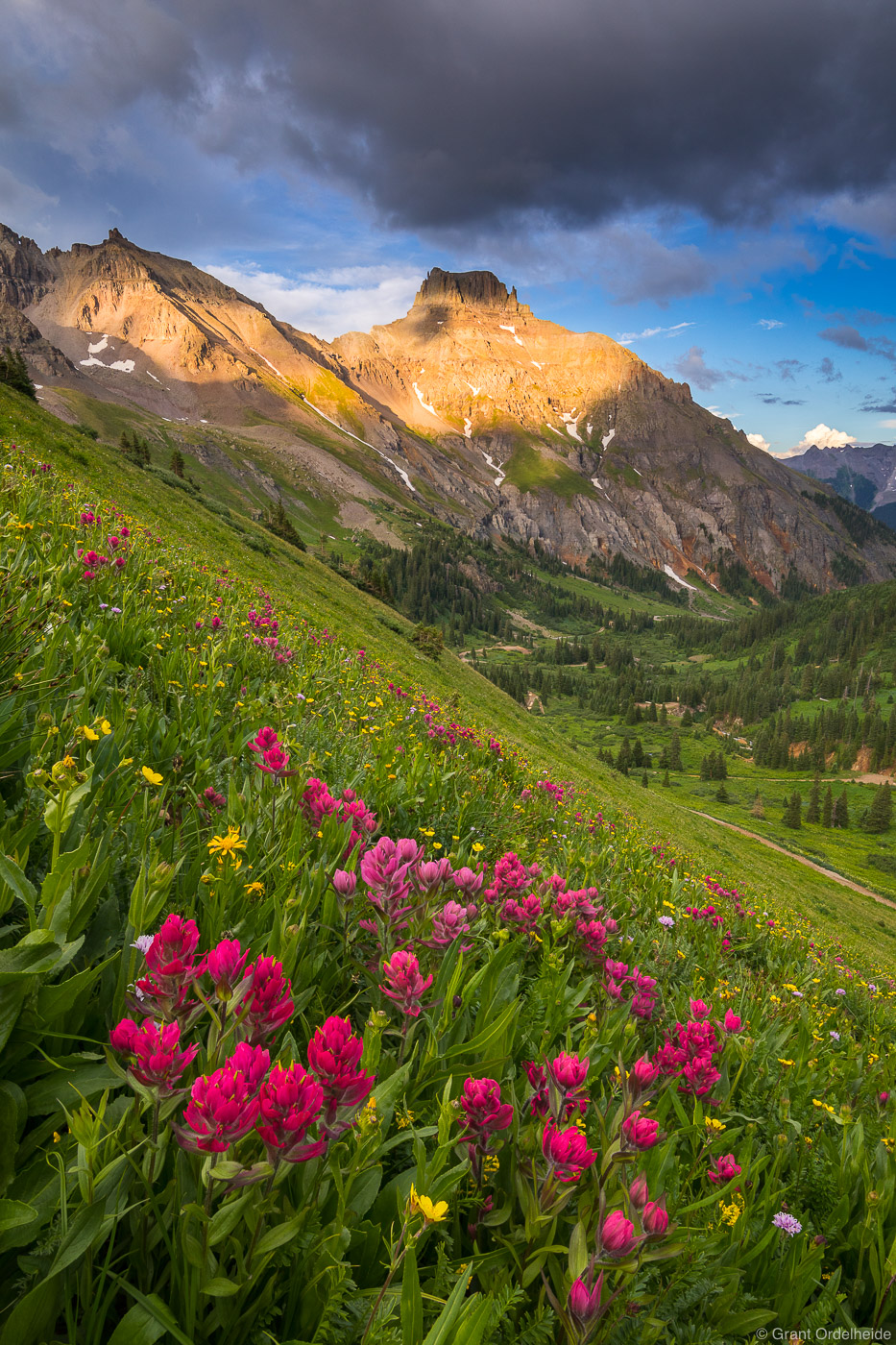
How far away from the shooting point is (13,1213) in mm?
1105

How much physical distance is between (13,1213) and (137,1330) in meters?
0.34

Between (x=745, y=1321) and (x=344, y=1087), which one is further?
(x=745, y=1321)

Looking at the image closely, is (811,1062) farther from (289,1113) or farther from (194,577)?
(194,577)

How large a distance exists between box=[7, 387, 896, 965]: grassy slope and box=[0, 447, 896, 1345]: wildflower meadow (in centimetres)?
1058

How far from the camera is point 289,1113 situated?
3.83ft

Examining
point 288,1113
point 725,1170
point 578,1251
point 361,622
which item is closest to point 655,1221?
point 578,1251

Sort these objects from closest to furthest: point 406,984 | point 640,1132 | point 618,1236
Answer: point 618,1236, point 640,1132, point 406,984

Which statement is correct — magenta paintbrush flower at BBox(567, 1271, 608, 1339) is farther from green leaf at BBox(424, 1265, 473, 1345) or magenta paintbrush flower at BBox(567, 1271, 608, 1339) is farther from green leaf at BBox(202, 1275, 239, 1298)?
green leaf at BBox(202, 1275, 239, 1298)

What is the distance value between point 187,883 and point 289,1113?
Answer: 1.51m

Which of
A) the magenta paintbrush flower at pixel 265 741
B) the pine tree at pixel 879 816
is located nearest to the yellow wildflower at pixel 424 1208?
the magenta paintbrush flower at pixel 265 741

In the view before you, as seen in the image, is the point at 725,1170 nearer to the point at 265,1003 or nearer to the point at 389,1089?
the point at 389,1089

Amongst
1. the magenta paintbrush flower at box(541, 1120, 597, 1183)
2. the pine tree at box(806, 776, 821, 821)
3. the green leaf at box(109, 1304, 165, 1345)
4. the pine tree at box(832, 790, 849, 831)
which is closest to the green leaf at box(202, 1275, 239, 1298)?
the green leaf at box(109, 1304, 165, 1345)

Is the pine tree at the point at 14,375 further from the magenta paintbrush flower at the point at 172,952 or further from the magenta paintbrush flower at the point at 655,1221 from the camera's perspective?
the magenta paintbrush flower at the point at 655,1221

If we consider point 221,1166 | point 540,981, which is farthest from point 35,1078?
point 540,981
